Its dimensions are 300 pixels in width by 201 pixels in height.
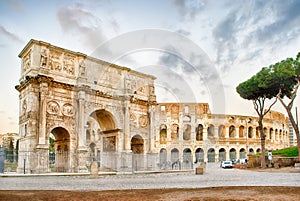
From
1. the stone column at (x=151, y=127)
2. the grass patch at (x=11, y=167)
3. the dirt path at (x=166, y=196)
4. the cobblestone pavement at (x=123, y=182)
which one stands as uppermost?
the stone column at (x=151, y=127)

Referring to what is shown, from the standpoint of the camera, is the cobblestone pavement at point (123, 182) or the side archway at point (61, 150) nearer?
the cobblestone pavement at point (123, 182)

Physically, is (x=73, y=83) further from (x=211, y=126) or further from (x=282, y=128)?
(x=282, y=128)

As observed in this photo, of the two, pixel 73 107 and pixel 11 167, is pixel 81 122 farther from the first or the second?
pixel 11 167

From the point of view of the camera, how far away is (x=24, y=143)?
19.9 metres

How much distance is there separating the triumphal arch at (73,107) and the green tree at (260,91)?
28.1ft

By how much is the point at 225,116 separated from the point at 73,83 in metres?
35.0

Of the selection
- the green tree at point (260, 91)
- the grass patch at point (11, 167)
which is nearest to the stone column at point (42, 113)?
the grass patch at point (11, 167)

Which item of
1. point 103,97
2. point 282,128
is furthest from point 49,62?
point 282,128

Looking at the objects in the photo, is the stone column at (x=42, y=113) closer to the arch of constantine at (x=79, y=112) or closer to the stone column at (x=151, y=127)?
the arch of constantine at (x=79, y=112)

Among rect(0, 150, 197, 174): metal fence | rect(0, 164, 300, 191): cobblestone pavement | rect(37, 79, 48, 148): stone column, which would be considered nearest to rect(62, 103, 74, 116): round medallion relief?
rect(37, 79, 48, 148): stone column

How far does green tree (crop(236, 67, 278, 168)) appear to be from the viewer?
1037 inches

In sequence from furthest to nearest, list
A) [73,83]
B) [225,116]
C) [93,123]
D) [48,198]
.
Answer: [225,116] → [93,123] → [73,83] → [48,198]

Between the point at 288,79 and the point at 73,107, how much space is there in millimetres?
16991

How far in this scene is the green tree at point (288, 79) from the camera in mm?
24812
